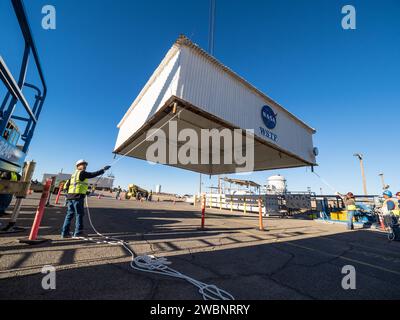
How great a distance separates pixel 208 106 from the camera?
23.8ft

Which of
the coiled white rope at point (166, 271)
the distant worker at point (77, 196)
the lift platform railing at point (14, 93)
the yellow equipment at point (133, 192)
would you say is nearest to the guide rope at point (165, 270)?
the coiled white rope at point (166, 271)

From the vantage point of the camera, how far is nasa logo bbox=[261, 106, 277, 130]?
962cm

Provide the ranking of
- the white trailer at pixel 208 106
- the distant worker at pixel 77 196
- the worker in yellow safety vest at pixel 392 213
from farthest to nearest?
the white trailer at pixel 208 106, the worker in yellow safety vest at pixel 392 213, the distant worker at pixel 77 196

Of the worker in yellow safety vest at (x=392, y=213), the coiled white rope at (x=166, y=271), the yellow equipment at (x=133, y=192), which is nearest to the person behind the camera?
the coiled white rope at (x=166, y=271)

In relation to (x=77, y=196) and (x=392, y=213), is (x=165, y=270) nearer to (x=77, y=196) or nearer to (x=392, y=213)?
(x=77, y=196)

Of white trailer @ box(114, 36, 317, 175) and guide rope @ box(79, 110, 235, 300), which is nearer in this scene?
guide rope @ box(79, 110, 235, 300)

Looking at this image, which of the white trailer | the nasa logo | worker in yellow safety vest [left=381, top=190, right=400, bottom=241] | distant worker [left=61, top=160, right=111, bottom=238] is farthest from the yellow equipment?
worker in yellow safety vest [left=381, top=190, right=400, bottom=241]

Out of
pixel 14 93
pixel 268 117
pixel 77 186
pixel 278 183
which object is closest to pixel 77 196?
pixel 77 186

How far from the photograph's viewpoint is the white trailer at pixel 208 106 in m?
6.64

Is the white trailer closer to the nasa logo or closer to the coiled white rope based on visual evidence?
the nasa logo

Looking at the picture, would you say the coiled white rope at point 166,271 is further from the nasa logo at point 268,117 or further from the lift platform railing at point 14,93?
the nasa logo at point 268,117

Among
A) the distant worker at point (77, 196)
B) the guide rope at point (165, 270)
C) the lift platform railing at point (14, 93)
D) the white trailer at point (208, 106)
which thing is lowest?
the guide rope at point (165, 270)
